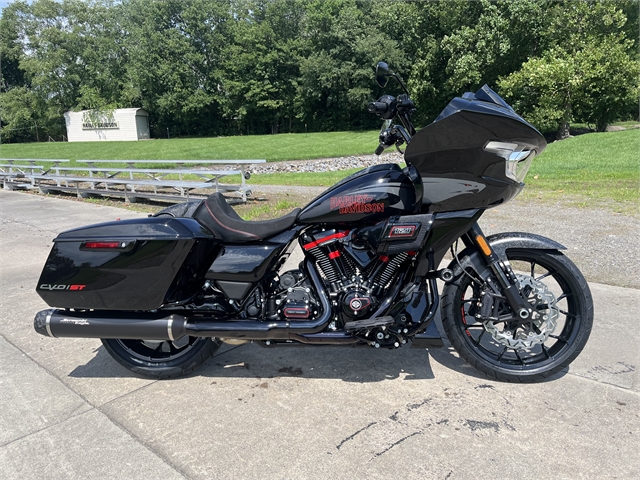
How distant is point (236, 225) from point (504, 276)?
1663mm

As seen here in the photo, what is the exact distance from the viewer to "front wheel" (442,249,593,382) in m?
2.80

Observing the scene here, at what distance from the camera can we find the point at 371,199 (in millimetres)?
2701

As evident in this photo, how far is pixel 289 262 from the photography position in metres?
5.56

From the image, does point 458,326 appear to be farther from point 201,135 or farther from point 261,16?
point 261,16

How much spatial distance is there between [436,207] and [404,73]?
143 feet

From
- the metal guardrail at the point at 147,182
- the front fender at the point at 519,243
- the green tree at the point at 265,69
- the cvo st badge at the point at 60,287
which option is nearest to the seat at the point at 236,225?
the cvo st badge at the point at 60,287

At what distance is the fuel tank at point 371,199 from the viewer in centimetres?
271

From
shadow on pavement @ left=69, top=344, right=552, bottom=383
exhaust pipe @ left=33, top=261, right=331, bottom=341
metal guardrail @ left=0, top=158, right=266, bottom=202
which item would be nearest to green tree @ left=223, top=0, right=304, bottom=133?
metal guardrail @ left=0, top=158, right=266, bottom=202

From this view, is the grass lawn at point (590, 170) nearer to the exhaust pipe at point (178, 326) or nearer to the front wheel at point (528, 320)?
the front wheel at point (528, 320)

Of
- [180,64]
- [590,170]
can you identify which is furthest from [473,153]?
[180,64]

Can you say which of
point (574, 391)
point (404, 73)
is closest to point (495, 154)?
point (574, 391)

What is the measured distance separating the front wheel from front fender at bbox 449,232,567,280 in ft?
0.10

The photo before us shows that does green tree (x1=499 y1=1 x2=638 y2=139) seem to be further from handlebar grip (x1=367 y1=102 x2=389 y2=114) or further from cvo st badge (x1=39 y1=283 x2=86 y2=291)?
cvo st badge (x1=39 y1=283 x2=86 y2=291)

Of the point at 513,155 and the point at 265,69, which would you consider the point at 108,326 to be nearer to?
the point at 513,155
